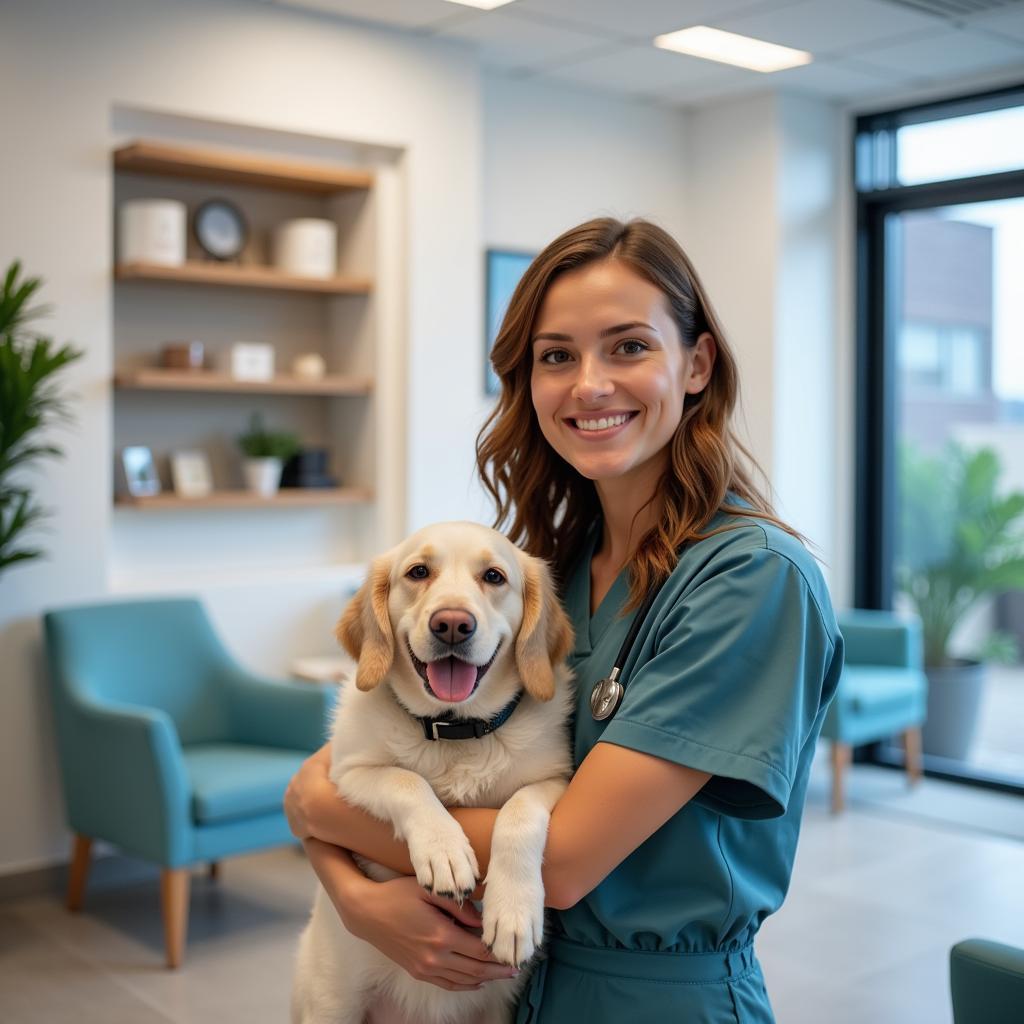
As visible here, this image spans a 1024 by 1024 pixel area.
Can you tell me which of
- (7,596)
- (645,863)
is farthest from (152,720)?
(645,863)

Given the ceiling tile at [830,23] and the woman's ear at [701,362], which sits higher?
the ceiling tile at [830,23]

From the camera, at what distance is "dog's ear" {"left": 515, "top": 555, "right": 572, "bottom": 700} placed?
5.24ft

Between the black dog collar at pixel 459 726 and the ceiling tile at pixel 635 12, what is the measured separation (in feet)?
11.2

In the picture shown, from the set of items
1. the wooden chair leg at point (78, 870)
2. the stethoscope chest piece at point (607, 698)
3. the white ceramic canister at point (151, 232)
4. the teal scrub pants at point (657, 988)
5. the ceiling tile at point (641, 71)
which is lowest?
the wooden chair leg at point (78, 870)

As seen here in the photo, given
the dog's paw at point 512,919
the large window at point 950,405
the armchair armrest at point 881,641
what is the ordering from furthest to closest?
the large window at point 950,405, the armchair armrest at point 881,641, the dog's paw at point 512,919

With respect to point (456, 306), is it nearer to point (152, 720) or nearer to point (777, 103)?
point (777, 103)

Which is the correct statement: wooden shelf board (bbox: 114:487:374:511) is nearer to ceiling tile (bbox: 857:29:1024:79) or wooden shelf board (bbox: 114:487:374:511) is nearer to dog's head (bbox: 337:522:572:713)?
ceiling tile (bbox: 857:29:1024:79)

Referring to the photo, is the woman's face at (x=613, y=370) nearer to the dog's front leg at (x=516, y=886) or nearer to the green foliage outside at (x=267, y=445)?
the dog's front leg at (x=516, y=886)

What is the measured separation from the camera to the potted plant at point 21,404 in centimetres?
361

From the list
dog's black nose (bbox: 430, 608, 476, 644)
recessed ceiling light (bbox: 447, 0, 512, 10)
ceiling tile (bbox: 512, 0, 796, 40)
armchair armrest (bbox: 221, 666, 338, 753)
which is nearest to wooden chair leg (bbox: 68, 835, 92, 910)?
armchair armrest (bbox: 221, 666, 338, 753)

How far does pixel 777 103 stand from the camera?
5672 mm

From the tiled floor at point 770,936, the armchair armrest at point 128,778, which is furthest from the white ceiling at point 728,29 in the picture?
the tiled floor at point 770,936

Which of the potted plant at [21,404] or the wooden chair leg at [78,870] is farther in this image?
the wooden chair leg at [78,870]

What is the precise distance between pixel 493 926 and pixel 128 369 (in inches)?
142
